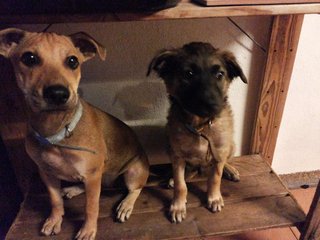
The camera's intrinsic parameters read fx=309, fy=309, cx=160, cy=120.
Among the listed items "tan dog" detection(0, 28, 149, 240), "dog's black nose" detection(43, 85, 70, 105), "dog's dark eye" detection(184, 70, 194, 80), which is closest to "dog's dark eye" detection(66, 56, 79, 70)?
"tan dog" detection(0, 28, 149, 240)

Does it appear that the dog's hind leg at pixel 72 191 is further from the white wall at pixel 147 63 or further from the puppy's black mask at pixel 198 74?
the puppy's black mask at pixel 198 74

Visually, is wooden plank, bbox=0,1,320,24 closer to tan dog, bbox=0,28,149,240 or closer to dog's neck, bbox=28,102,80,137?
tan dog, bbox=0,28,149,240

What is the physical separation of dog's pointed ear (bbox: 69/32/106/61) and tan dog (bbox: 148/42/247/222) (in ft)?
0.60

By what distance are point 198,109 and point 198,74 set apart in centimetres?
13

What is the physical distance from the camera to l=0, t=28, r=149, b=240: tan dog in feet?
3.02

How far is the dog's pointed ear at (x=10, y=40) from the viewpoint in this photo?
0.97 m

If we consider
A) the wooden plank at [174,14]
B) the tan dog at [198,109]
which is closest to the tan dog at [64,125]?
the wooden plank at [174,14]

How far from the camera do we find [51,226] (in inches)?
46.9

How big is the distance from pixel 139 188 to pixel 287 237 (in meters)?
0.86

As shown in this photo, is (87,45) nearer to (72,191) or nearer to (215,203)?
(72,191)

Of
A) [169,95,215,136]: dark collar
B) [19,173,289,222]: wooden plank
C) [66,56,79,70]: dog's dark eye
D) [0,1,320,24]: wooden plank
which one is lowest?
[19,173,289,222]: wooden plank

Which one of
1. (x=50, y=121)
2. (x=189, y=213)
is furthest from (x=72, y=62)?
(x=189, y=213)

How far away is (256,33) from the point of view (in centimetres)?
140

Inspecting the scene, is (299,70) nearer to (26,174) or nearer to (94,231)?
(94,231)
